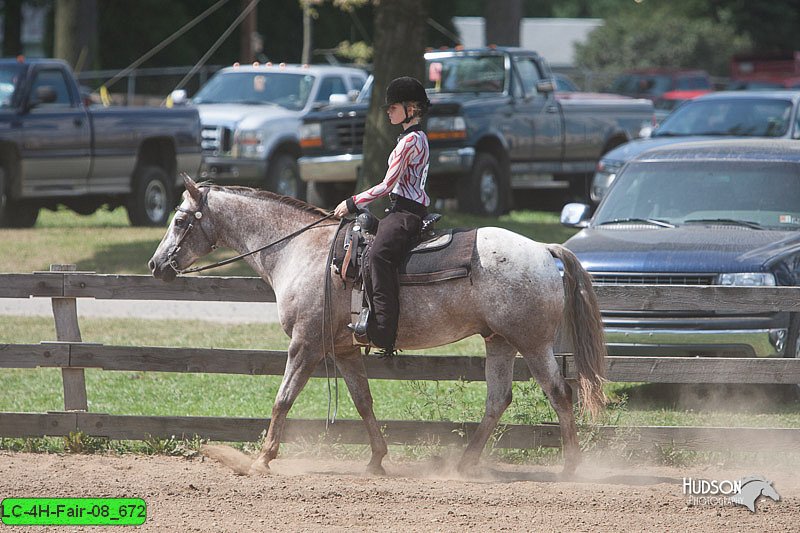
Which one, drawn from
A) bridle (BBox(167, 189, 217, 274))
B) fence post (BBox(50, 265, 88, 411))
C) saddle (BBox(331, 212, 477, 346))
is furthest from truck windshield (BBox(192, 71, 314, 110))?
saddle (BBox(331, 212, 477, 346))

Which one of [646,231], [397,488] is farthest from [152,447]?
[646,231]

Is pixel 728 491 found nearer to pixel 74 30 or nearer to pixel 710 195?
pixel 710 195

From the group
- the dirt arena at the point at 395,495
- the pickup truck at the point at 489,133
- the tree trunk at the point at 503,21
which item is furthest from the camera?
the tree trunk at the point at 503,21

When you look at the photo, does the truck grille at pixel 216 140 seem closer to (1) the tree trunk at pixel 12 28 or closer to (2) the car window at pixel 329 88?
(2) the car window at pixel 329 88

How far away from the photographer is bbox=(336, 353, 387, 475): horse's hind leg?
26.2 ft

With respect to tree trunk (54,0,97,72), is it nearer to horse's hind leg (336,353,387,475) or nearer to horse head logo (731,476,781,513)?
horse's hind leg (336,353,387,475)

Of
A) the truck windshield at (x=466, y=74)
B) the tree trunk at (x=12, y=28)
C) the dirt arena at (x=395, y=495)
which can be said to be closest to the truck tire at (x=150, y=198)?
the truck windshield at (x=466, y=74)

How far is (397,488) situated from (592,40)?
55.2 m

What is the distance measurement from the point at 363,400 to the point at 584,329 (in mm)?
1453

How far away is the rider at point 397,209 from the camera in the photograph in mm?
7465

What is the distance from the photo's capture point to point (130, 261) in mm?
16312

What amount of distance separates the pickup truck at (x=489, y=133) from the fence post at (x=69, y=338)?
9.90 metres

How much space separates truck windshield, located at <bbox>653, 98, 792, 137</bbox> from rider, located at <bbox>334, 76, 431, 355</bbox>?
1113 centimetres

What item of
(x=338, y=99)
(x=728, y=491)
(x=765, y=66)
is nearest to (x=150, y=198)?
(x=338, y=99)
